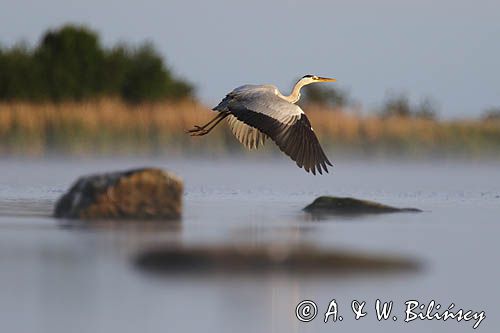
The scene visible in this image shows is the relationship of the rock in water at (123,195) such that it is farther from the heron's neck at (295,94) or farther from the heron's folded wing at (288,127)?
the heron's neck at (295,94)

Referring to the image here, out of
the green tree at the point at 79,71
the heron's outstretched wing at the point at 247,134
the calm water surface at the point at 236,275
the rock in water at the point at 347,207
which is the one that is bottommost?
the calm water surface at the point at 236,275

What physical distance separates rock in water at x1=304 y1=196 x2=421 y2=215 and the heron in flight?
0.36 m

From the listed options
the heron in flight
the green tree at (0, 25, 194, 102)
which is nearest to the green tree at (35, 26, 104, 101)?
the green tree at (0, 25, 194, 102)

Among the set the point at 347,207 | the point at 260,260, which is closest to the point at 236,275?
the point at 260,260

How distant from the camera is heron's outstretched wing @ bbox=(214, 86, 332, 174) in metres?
12.4

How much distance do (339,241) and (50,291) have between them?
304 cm

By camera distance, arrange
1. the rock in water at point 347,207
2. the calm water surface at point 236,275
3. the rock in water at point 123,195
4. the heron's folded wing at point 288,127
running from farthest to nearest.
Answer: the rock in water at point 347,207, the heron's folded wing at point 288,127, the rock in water at point 123,195, the calm water surface at point 236,275

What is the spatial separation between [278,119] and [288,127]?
0.45 feet

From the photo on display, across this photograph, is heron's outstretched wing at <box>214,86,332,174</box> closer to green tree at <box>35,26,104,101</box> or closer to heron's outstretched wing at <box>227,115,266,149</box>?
heron's outstretched wing at <box>227,115,266,149</box>

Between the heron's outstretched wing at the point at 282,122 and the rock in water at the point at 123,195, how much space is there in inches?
58.4

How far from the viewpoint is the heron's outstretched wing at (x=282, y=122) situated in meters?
12.4

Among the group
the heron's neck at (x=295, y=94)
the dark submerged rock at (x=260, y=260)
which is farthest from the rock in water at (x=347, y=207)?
the dark submerged rock at (x=260, y=260)

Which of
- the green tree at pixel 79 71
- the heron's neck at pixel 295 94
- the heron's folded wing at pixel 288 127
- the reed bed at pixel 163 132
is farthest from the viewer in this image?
the green tree at pixel 79 71

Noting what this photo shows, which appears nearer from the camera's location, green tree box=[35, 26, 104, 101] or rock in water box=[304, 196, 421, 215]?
rock in water box=[304, 196, 421, 215]
